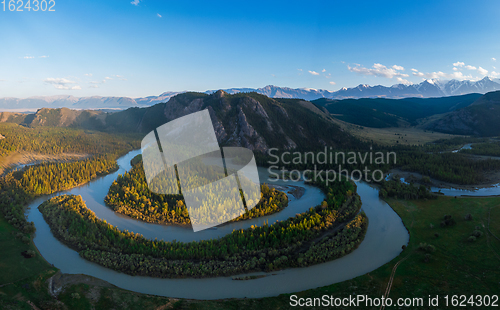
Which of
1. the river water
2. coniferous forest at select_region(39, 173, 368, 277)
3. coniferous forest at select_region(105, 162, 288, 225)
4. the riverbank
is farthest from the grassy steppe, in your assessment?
the riverbank

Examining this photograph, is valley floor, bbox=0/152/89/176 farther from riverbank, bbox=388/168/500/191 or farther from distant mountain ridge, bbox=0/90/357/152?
riverbank, bbox=388/168/500/191

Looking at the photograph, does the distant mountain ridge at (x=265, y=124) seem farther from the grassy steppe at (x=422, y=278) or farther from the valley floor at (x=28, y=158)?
the grassy steppe at (x=422, y=278)

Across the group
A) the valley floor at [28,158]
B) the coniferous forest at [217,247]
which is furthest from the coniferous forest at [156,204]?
the valley floor at [28,158]

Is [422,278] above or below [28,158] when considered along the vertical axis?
below

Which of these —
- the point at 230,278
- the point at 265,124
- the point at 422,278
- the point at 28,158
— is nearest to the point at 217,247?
the point at 230,278

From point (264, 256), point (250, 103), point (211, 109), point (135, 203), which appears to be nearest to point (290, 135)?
point (250, 103)

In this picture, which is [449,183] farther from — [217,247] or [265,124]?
[265,124]
